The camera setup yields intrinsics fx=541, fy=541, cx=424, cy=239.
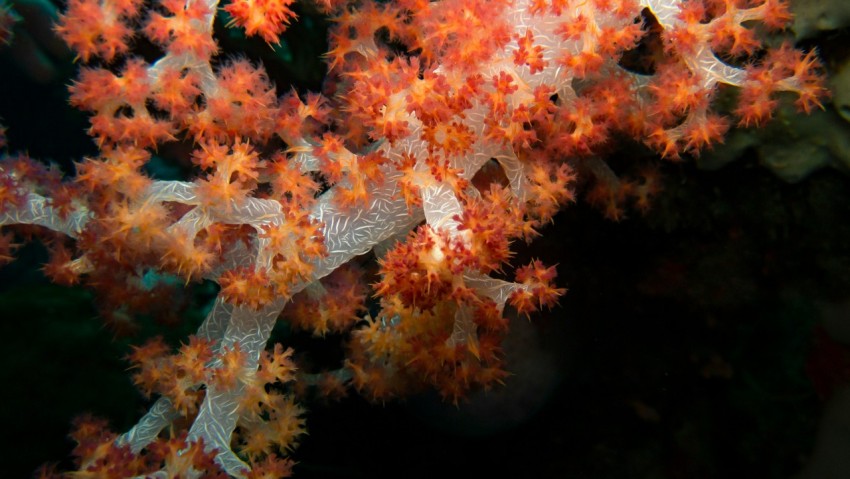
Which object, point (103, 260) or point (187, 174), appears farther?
point (187, 174)

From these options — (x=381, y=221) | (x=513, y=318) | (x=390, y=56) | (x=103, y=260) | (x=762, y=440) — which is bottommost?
(x=762, y=440)

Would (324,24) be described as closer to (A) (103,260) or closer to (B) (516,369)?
(A) (103,260)

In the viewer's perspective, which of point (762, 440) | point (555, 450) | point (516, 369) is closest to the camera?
point (762, 440)

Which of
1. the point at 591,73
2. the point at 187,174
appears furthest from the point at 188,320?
the point at 591,73

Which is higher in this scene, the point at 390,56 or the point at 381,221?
the point at 390,56

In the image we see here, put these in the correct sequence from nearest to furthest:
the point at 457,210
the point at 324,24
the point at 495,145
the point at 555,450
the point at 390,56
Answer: the point at 457,210 < the point at 495,145 < the point at 390,56 < the point at 324,24 < the point at 555,450

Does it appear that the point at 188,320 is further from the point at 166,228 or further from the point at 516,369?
the point at 516,369

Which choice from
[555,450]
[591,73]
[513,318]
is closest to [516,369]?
[513,318]
